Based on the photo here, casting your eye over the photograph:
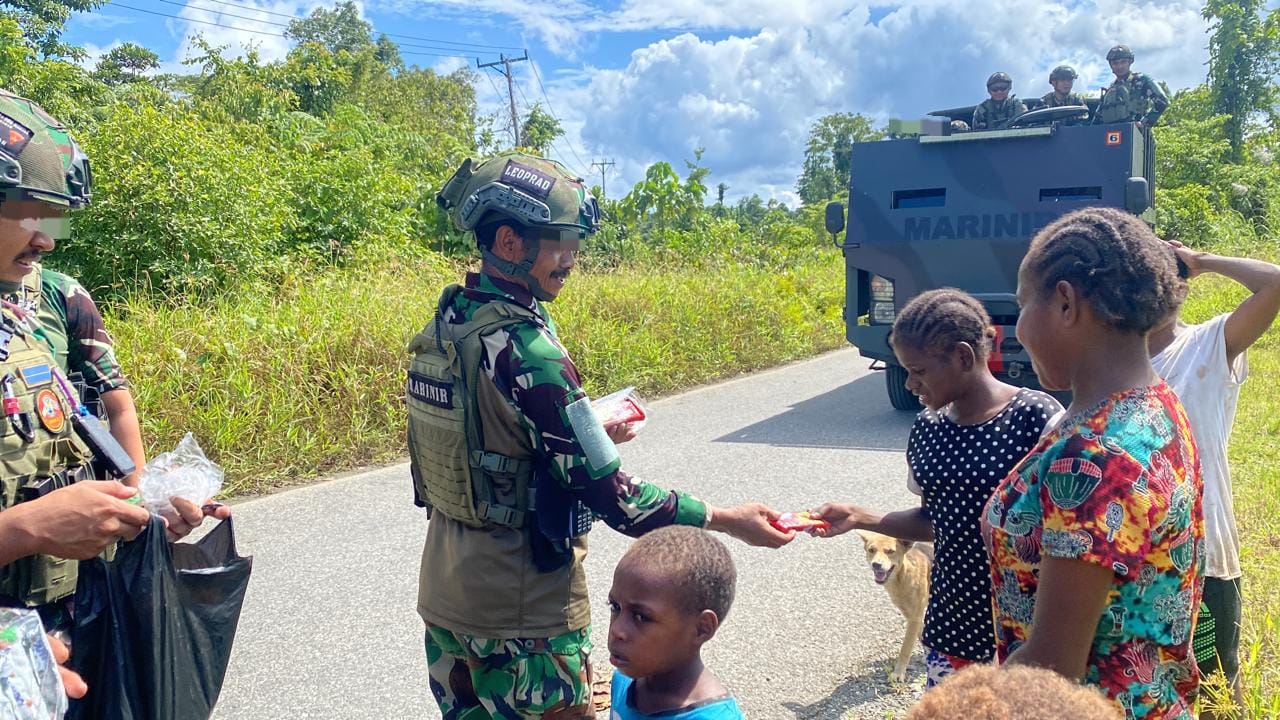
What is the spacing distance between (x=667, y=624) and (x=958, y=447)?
0.80 metres

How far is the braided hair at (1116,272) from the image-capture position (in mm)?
1569

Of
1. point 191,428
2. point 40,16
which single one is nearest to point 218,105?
point 40,16

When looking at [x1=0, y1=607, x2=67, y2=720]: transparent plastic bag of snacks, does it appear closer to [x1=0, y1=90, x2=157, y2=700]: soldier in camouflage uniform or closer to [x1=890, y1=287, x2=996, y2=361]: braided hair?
[x1=0, y1=90, x2=157, y2=700]: soldier in camouflage uniform

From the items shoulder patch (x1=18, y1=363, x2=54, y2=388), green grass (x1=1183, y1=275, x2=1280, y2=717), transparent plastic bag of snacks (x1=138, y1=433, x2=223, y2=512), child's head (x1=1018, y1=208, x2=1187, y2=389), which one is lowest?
green grass (x1=1183, y1=275, x2=1280, y2=717)

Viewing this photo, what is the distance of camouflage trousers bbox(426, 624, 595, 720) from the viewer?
2125mm

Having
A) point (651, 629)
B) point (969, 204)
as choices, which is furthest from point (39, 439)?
point (969, 204)

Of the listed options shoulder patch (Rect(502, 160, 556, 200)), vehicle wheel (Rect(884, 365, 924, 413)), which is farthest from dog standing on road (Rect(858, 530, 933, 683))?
vehicle wheel (Rect(884, 365, 924, 413))

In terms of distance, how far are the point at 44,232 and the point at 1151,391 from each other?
2.08 m

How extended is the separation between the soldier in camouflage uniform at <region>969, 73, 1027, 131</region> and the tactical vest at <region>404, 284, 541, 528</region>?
27.3 ft

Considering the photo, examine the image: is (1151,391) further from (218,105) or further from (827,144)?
(827,144)

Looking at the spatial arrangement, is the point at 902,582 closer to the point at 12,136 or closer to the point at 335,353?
the point at 12,136

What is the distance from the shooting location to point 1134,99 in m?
8.84

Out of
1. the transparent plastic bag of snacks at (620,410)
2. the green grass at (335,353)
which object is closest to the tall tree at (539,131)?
the green grass at (335,353)

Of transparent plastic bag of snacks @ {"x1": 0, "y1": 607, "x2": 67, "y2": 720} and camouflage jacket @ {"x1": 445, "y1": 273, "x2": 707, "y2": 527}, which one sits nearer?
transparent plastic bag of snacks @ {"x1": 0, "y1": 607, "x2": 67, "y2": 720}
